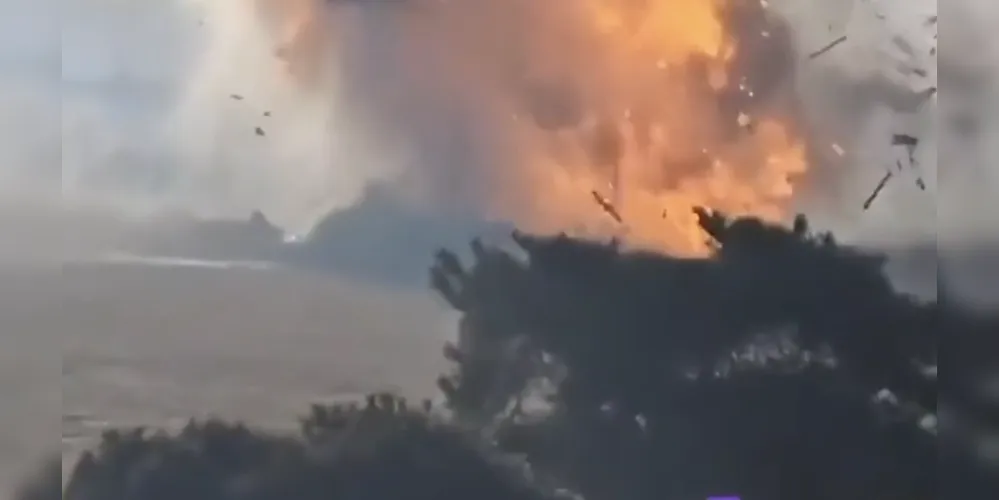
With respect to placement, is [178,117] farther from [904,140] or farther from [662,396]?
[904,140]

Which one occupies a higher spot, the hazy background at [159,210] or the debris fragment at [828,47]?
the debris fragment at [828,47]

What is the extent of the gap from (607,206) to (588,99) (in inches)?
5.5

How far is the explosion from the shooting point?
1.23 meters

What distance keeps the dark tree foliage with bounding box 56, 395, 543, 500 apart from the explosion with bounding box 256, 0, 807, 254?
29 centimetres

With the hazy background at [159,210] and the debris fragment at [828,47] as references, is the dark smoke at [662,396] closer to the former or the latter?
the hazy background at [159,210]

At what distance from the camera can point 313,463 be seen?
1.19 metres

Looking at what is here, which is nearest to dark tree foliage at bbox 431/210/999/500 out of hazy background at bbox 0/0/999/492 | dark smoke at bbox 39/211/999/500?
dark smoke at bbox 39/211/999/500

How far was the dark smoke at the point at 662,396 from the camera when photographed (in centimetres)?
A: 120

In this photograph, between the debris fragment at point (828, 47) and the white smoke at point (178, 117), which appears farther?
the debris fragment at point (828, 47)

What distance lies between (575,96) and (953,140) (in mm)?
515

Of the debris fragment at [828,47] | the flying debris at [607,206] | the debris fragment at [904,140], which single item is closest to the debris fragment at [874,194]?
the debris fragment at [904,140]

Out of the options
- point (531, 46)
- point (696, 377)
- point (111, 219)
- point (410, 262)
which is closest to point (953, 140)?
point (696, 377)

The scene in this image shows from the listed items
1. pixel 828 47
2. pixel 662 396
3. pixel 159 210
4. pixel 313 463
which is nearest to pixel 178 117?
pixel 159 210

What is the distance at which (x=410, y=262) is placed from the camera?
121 centimetres
